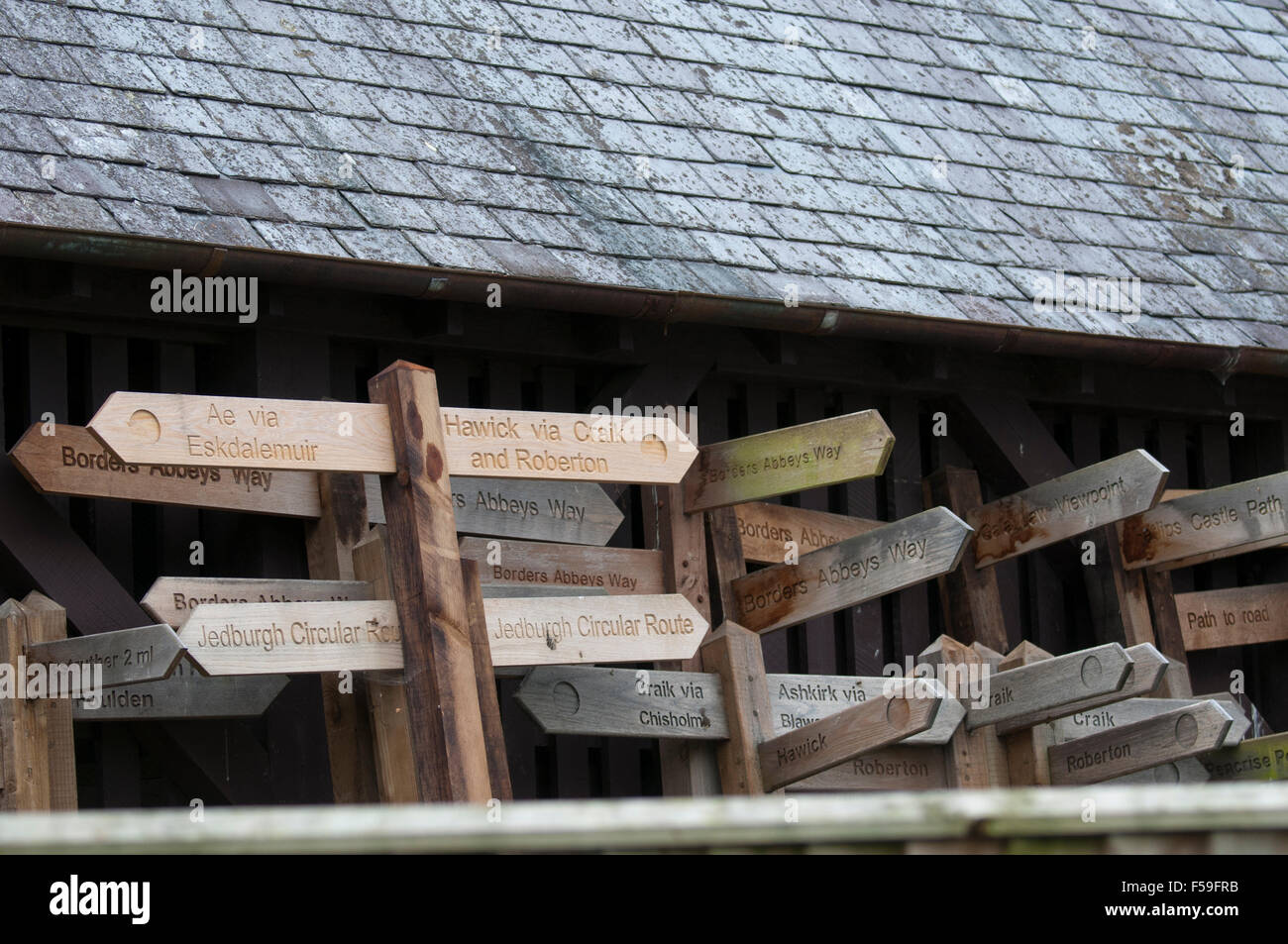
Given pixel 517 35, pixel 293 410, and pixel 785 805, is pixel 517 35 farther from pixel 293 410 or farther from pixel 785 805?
pixel 785 805

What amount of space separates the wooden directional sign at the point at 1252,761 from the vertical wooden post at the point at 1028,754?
753 mm

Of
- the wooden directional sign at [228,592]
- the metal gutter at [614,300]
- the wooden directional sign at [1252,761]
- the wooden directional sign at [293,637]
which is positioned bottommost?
the wooden directional sign at [1252,761]

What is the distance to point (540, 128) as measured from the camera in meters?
7.61

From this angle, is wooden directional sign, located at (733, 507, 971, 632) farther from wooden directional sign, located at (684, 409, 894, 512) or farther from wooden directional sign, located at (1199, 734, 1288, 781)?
wooden directional sign, located at (1199, 734, 1288, 781)

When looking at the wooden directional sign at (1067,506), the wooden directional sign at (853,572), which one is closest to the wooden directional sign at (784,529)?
the wooden directional sign at (853,572)

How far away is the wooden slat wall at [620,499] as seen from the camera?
251 inches

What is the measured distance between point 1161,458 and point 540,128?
120 inches

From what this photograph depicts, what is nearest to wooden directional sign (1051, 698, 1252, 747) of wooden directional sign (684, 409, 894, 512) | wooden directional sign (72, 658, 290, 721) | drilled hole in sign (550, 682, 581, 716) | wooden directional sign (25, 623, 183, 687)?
wooden directional sign (684, 409, 894, 512)

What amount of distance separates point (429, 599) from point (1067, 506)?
9.49 ft

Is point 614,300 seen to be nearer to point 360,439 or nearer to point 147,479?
point 360,439

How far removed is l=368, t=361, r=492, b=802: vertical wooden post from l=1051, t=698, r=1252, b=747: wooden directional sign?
8.00 ft

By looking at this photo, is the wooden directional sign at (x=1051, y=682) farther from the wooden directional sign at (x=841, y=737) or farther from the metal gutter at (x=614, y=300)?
the metal gutter at (x=614, y=300)

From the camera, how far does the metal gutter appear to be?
6020 millimetres

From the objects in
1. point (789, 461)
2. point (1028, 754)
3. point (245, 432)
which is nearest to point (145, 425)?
point (245, 432)
